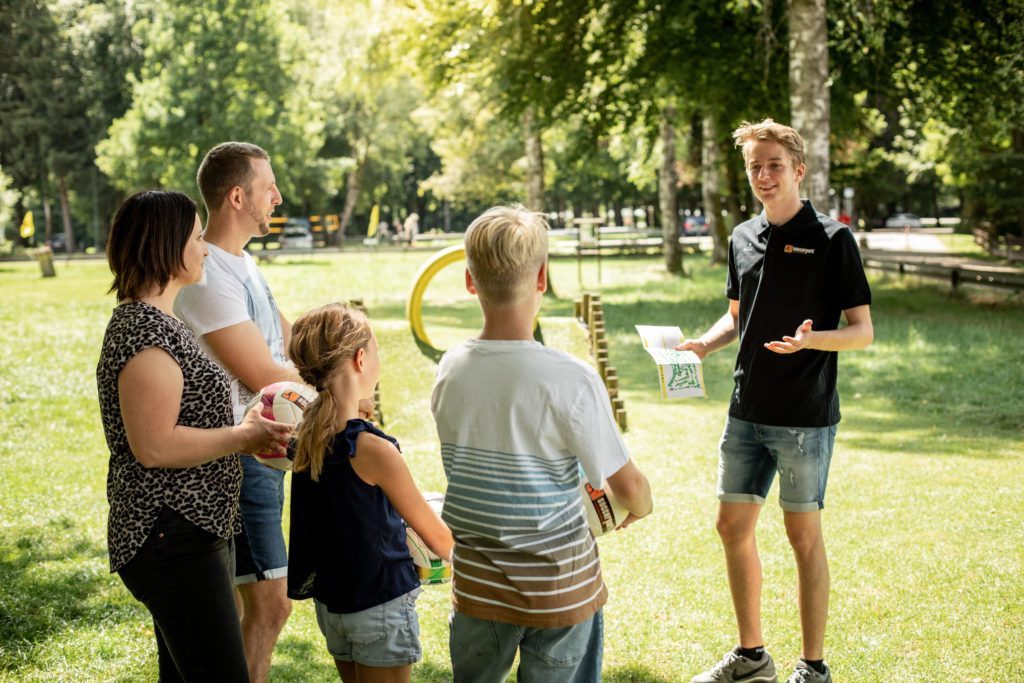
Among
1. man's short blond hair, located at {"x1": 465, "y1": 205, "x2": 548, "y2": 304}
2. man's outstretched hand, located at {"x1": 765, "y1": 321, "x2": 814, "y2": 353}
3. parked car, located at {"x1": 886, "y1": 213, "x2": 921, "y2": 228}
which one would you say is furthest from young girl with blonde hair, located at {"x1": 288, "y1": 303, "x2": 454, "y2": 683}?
parked car, located at {"x1": 886, "y1": 213, "x2": 921, "y2": 228}

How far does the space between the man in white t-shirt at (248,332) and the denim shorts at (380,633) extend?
629 millimetres

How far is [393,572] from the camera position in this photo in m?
3.17

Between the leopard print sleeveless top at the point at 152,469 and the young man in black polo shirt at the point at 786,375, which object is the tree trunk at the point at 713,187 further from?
the leopard print sleeveless top at the point at 152,469

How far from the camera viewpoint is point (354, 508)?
311 centimetres

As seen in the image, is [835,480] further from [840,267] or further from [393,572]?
[393,572]

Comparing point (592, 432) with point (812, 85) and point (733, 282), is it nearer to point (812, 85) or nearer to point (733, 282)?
point (733, 282)

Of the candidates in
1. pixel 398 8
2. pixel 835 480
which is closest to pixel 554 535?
pixel 835 480

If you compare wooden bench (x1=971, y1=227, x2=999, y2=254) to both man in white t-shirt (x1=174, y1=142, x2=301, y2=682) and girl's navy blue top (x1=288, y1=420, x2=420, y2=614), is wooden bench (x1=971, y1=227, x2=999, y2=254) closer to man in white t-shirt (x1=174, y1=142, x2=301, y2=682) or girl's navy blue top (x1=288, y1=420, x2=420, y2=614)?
man in white t-shirt (x1=174, y1=142, x2=301, y2=682)

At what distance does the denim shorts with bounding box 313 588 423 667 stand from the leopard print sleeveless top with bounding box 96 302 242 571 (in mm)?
Answer: 470

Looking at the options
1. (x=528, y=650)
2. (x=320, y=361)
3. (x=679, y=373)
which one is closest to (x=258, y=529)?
(x=320, y=361)

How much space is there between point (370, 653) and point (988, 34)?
18.1 m

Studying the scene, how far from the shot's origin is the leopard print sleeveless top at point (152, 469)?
Answer: 3021mm

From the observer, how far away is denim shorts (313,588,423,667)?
10.3 feet

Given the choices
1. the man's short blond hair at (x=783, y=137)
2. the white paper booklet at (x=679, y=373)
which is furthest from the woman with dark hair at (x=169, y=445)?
the man's short blond hair at (x=783, y=137)
